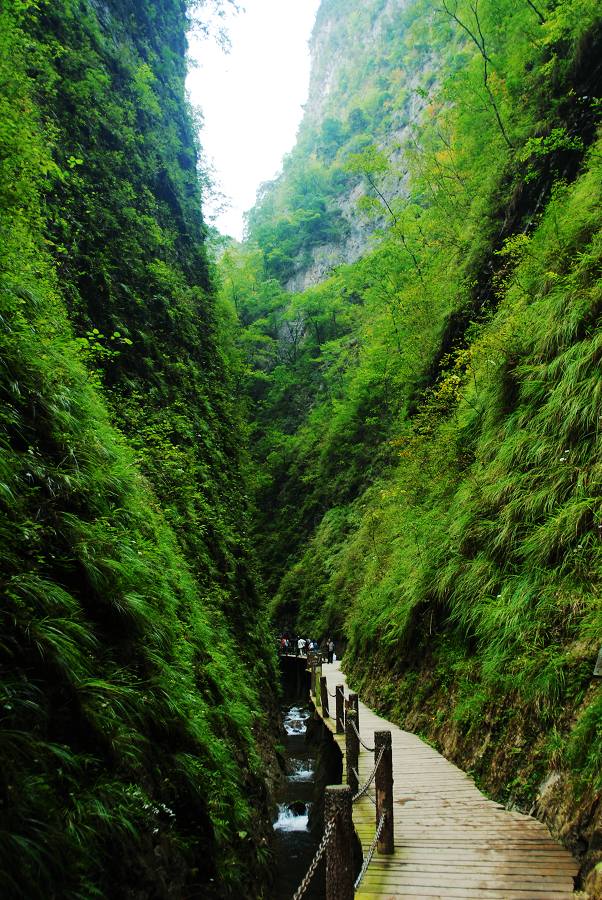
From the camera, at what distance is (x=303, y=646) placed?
71.1ft

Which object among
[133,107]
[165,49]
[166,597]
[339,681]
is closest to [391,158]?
[165,49]

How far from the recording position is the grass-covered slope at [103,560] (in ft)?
8.78

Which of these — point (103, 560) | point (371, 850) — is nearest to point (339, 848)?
point (371, 850)

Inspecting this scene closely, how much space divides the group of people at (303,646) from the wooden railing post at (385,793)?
1596 cm

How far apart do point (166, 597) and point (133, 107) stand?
1591 cm

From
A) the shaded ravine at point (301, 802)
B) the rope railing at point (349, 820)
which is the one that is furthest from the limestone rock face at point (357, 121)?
the rope railing at point (349, 820)

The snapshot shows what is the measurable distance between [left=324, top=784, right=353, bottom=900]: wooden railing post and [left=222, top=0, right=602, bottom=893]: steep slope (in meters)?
1.91

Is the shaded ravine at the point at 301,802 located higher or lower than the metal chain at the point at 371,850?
lower

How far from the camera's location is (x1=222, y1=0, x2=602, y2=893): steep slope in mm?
5074

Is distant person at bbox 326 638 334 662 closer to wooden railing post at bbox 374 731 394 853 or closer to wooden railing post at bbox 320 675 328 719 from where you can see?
wooden railing post at bbox 320 675 328 719

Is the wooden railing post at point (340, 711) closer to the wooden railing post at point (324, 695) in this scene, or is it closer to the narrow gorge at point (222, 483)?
the narrow gorge at point (222, 483)

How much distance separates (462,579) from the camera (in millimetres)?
7242

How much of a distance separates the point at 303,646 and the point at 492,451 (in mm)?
16041

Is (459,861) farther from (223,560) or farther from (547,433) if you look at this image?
(223,560)
